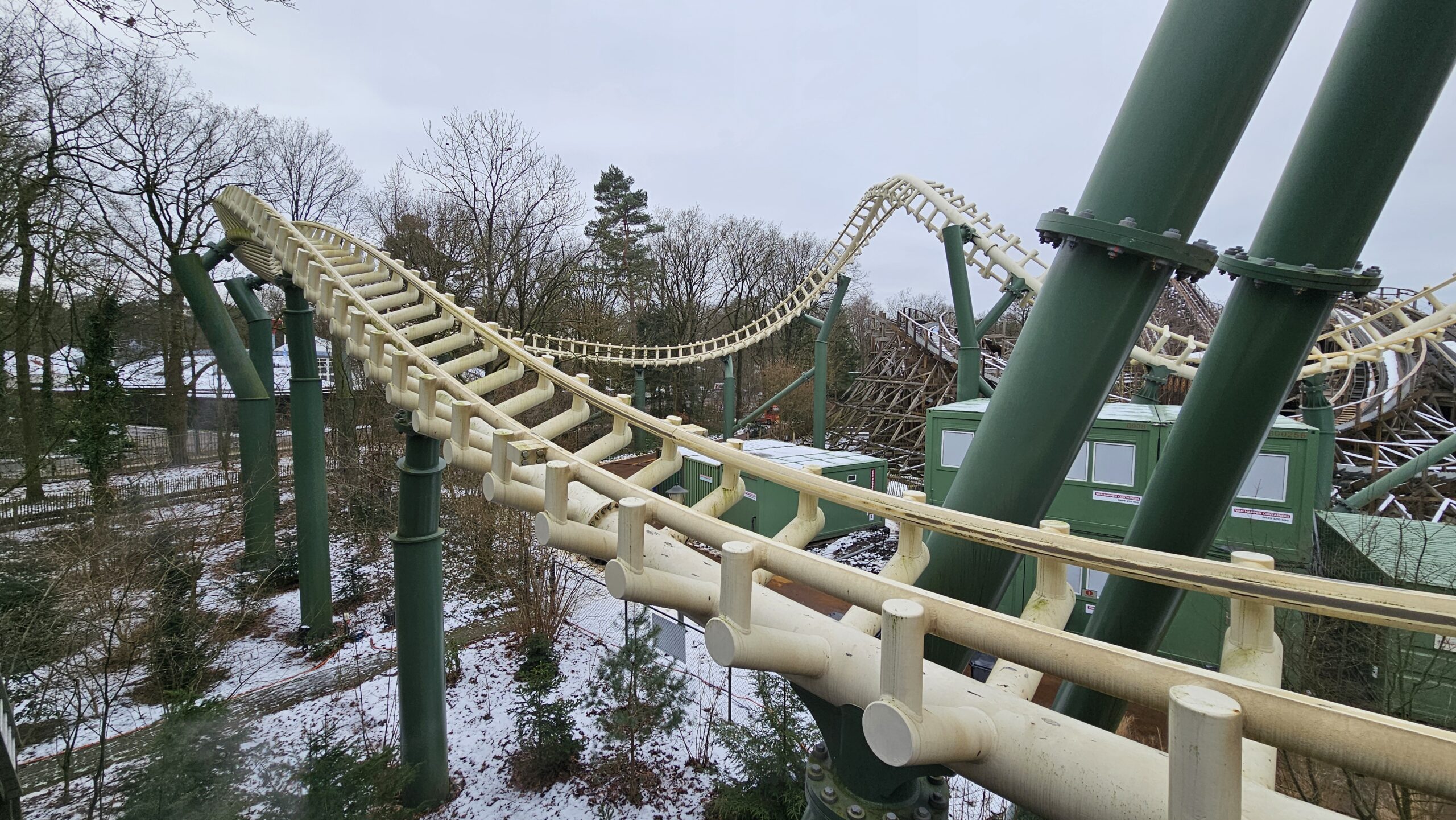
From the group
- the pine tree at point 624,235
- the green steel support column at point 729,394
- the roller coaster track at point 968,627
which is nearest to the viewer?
the roller coaster track at point 968,627

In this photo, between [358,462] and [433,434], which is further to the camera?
[358,462]

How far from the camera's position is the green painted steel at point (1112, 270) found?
46.6 inches

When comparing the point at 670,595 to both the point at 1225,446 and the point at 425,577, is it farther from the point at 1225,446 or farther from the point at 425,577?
the point at 425,577

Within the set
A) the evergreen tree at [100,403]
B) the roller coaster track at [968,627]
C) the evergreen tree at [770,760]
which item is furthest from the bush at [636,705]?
the evergreen tree at [100,403]

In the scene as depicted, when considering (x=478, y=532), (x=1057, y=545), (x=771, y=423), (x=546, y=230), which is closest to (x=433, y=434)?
(x=1057, y=545)

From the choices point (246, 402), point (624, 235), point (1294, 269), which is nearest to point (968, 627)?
point (1294, 269)

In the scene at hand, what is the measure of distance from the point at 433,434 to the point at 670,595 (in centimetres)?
203

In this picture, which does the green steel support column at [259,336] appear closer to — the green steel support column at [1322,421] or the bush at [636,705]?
the bush at [636,705]

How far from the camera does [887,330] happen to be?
27719 millimetres

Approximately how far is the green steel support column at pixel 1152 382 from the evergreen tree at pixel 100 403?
16963mm

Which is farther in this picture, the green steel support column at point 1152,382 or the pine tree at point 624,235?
the pine tree at point 624,235

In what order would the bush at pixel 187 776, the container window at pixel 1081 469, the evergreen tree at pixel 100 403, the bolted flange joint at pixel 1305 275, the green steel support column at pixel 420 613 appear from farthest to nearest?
the evergreen tree at pixel 100 403 < the container window at pixel 1081 469 < the green steel support column at pixel 420 613 < the bush at pixel 187 776 < the bolted flange joint at pixel 1305 275

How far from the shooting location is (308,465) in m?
7.18

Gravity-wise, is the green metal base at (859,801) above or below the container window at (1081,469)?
above
